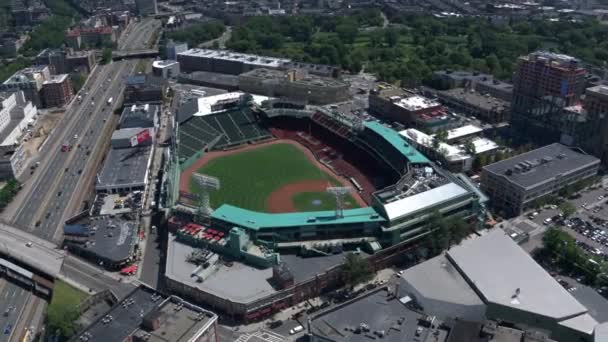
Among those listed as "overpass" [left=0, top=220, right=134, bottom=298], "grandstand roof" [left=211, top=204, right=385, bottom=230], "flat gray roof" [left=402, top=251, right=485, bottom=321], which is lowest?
"overpass" [left=0, top=220, right=134, bottom=298]

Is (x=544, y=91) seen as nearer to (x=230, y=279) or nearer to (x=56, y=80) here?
(x=230, y=279)

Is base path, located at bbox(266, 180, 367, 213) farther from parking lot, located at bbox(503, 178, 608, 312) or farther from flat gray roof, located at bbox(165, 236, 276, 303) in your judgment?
parking lot, located at bbox(503, 178, 608, 312)

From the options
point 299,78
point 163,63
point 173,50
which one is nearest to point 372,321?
point 299,78

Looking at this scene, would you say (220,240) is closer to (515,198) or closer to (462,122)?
(515,198)


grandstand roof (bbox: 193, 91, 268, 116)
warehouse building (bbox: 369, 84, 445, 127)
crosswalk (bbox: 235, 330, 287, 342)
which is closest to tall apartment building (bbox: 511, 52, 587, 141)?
warehouse building (bbox: 369, 84, 445, 127)

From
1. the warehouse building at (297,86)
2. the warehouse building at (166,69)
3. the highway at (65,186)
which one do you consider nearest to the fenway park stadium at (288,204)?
the warehouse building at (297,86)

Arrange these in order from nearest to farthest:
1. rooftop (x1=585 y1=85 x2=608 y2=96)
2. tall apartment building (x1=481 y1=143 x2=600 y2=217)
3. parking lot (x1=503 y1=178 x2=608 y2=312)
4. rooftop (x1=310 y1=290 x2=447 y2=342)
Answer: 1. rooftop (x1=310 y1=290 x2=447 y2=342)
2. parking lot (x1=503 y1=178 x2=608 y2=312)
3. tall apartment building (x1=481 y1=143 x2=600 y2=217)
4. rooftop (x1=585 y1=85 x2=608 y2=96)

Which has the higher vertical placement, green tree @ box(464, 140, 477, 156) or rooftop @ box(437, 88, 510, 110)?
rooftop @ box(437, 88, 510, 110)

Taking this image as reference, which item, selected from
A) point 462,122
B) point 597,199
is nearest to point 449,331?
point 597,199
